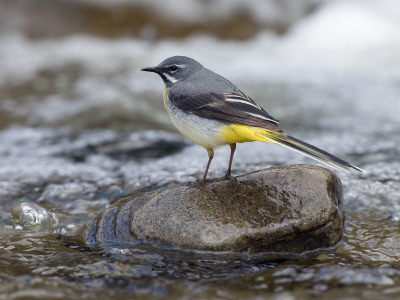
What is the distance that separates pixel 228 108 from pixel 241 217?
1283 millimetres

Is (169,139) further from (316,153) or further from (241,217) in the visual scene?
(316,153)

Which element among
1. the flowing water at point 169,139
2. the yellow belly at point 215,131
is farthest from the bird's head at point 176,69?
the flowing water at point 169,139

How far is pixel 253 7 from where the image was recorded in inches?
709

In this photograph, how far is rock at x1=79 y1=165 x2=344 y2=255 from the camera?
5.84m

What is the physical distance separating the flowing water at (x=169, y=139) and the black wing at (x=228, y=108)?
1.58 m

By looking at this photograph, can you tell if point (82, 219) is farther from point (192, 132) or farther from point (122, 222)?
point (192, 132)

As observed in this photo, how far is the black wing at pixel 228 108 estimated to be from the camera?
235 inches

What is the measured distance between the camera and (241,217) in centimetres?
595

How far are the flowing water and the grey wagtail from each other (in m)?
1.35

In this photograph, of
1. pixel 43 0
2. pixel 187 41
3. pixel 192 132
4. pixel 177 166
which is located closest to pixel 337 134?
pixel 177 166

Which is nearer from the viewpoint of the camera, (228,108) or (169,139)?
(228,108)

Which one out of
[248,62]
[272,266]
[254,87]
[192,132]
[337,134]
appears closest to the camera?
[272,266]

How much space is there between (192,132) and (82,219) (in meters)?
2.30

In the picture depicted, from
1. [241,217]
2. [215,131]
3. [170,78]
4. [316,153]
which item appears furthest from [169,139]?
[316,153]
